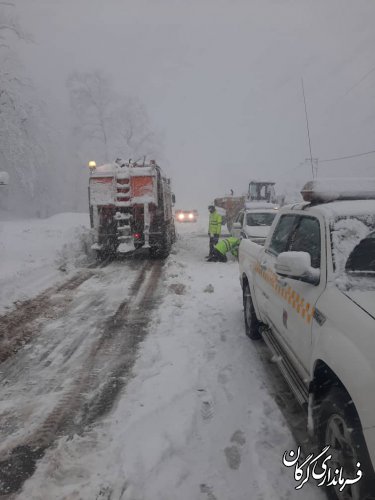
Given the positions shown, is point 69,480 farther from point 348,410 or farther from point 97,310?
point 97,310

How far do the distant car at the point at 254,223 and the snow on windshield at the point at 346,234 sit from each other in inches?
337

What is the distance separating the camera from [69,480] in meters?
2.73

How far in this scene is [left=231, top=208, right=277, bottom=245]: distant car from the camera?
11695 mm

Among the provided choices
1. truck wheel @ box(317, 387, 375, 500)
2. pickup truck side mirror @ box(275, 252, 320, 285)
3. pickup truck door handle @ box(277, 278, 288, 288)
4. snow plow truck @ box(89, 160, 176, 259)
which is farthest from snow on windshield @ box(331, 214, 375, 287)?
snow plow truck @ box(89, 160, 176, 259)

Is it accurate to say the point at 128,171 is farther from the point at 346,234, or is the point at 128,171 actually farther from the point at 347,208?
the point at 346,234

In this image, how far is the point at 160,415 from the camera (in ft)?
11.6

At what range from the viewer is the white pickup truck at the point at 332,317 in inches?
80.3

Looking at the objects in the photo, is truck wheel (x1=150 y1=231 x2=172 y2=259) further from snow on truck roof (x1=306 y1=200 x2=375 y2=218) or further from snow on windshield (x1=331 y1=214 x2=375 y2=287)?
→ snow on windshield (x1=331 y1=214 x2=375 y2=287)

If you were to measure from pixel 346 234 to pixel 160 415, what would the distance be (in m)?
2.34

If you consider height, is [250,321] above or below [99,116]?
below

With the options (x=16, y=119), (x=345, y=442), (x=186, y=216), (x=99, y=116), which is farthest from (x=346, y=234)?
(x=99, y=116)

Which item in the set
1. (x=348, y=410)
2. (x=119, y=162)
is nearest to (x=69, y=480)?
(x=348, y=410)

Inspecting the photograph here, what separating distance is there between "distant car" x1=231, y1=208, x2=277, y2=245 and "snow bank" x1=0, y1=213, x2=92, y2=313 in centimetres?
536

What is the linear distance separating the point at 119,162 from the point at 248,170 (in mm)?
159958
